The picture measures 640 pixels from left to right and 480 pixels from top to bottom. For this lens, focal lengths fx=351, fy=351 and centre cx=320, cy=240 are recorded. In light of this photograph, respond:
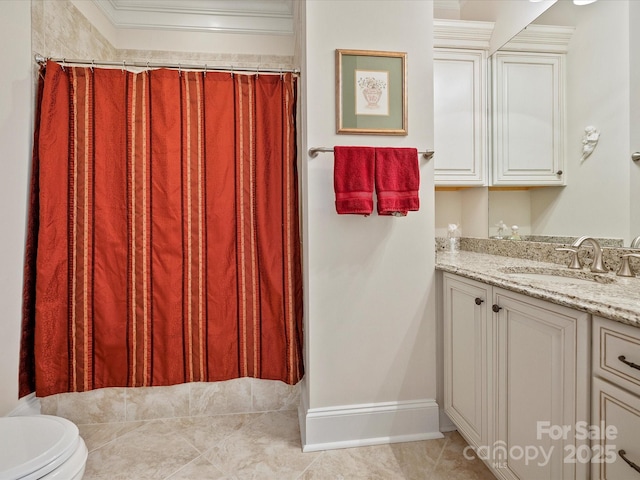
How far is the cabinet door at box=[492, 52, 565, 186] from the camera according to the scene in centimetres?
167

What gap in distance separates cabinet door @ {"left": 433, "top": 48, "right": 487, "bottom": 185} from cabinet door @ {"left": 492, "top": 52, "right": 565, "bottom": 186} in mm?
101

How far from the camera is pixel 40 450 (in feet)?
3.39

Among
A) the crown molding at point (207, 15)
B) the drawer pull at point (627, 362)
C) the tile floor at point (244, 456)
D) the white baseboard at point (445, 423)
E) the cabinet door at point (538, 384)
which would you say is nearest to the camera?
the drawer pull at point (627, 362)

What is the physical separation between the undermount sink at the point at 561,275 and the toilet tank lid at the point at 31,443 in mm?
1582

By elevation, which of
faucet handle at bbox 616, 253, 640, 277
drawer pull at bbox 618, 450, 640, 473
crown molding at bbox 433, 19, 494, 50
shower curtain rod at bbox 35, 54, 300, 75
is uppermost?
crown molding at bbox 433, 19, 494, 50

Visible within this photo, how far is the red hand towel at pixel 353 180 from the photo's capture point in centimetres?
160

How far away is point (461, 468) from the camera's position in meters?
1.54

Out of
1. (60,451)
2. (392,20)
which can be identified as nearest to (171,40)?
(392,20)

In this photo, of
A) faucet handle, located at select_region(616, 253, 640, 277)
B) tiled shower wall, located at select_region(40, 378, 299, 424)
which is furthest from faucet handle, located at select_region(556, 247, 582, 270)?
tiled shower wall, located at select_region(40, 378, 299, 424)

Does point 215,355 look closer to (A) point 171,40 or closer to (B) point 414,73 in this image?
(B) point 414,73

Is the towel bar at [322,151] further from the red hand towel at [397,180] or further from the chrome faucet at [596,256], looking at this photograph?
the chrome faucet at [596,256]

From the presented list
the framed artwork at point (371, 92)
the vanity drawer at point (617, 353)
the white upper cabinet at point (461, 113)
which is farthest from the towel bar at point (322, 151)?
the vanity drawer at point (617, 353)

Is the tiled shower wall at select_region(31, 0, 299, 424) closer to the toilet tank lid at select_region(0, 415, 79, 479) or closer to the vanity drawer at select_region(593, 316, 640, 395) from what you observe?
the toilet tank lid at select_region(0, 415, 79, 479)

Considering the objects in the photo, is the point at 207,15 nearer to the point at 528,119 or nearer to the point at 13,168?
the point at 13,168
